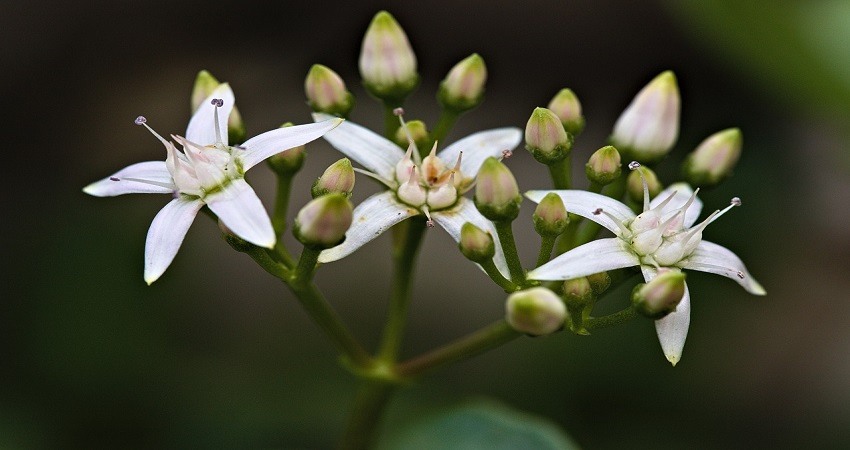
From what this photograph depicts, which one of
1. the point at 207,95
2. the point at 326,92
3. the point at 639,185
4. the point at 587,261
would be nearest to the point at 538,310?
the point at 587,261

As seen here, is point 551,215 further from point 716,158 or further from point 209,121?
point 209,121

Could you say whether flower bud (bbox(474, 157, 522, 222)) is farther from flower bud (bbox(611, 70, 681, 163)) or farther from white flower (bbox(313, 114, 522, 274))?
flower bud (bbox(611, 70, 681, 163))

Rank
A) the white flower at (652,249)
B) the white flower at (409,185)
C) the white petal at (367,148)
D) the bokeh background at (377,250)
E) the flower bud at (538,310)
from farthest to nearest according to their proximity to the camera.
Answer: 1. the bokeh background at (377,250)
2. the white petal at (367,148)
3. the white flower at (409,185)
4. the white flower at (652,249)
5. the flower bud at (538,310)

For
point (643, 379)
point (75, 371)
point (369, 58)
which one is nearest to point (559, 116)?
Answer: point (369, 58)

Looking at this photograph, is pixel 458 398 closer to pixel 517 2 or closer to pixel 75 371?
pixel 75 371

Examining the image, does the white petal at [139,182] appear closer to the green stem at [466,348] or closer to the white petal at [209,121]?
the white petal at [209,121]

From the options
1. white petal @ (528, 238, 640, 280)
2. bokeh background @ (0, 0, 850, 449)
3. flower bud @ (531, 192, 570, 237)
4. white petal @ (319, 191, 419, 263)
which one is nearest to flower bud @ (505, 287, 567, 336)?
white petal @ (528, 238, 640, 280)

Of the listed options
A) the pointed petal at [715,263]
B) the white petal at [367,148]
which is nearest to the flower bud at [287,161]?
the white petal at [367,148]
